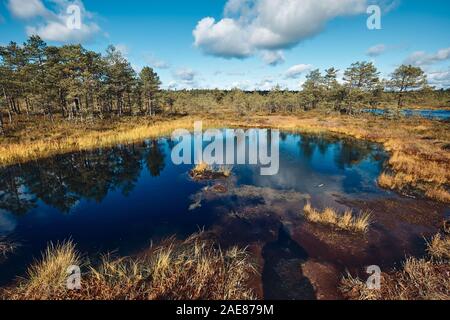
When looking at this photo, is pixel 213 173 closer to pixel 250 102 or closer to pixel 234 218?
pixel 234 218

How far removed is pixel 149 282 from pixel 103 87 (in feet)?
142

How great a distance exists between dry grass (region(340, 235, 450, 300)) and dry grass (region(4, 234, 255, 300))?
309 centimetres

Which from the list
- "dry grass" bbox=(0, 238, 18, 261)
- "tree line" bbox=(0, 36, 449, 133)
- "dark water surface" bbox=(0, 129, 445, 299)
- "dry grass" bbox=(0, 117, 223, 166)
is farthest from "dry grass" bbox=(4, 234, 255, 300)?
"tree line" bbox=(0, 36, 449, 133)

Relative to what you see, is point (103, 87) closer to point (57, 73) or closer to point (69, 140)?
point (57, 73)

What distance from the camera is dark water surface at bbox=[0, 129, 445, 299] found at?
28.0ft

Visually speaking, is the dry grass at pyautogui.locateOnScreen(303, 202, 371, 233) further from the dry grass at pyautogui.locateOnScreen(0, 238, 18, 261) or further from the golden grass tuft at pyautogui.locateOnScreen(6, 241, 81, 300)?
the dry grass at pyautogui.locateOnScreen(0, 238, 18, 261)

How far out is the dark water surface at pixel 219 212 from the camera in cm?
854

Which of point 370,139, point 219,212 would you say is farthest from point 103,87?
point 370,139

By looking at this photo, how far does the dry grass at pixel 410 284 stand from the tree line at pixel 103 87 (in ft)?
119

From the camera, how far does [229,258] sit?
8.27 m

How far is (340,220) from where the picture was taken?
35.1ft

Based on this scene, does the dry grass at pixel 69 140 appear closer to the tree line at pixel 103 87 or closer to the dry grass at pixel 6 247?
the tree line at pixel 103 87
